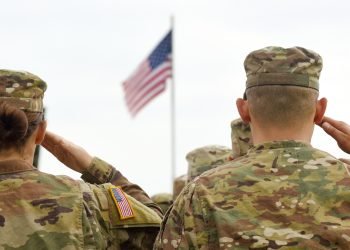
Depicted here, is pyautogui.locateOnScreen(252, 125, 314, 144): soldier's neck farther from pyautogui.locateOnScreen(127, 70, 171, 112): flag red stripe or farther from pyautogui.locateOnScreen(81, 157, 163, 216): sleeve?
pyautogui.locateOnScreen(127, 70, 171, 112): flag red stripe

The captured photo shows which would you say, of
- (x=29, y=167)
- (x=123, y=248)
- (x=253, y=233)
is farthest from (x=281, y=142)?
(x=29, y=167)

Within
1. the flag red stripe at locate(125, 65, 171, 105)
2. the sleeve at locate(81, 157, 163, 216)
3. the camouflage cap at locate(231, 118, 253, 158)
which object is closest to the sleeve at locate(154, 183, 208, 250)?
the sleeve at locate(81, 157, 163, 216)

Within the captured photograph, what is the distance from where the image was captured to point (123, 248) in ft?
16.4

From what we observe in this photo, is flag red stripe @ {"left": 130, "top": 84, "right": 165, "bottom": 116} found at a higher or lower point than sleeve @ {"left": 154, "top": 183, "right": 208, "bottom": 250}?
lower

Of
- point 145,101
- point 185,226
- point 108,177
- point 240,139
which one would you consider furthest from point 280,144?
point 145,101

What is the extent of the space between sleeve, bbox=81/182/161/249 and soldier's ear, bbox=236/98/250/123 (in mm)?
751

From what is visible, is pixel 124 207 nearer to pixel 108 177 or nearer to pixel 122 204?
pixel 122 204

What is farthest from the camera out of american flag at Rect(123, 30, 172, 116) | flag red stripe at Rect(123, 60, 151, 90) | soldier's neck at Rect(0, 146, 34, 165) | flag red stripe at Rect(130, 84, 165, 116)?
flag red stripe at Rect(123, 60, 151, 90)

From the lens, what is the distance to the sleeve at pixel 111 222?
4879 millimetres

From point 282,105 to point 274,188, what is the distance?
0.43 meters

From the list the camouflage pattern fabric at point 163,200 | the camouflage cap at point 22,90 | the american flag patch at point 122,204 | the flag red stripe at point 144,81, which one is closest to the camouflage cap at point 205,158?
the camouflage pattern fabric at point 163,200

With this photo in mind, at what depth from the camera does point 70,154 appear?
550 centimetres

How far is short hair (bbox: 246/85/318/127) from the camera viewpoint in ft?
15.7

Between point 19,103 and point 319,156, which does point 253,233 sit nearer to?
point 319,156
